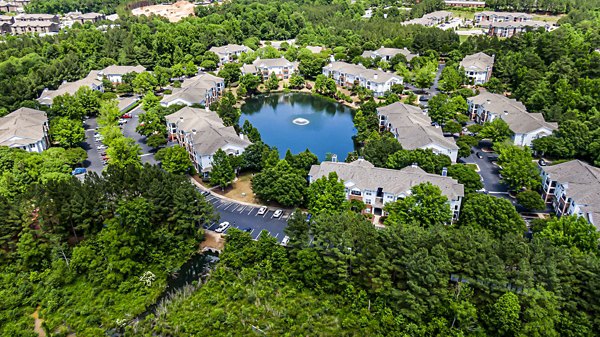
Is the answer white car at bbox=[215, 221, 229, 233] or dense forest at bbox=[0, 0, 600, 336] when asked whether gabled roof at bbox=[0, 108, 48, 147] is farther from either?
white car at bbox=[215, 221, 229, 233]

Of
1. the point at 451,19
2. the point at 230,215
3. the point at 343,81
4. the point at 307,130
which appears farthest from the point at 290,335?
the point at 451,19

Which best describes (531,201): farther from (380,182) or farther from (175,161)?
(175,161)

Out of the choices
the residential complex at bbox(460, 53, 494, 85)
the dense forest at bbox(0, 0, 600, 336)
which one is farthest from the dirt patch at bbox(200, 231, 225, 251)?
the residential complex at bbox(460, 53, 494, 85)

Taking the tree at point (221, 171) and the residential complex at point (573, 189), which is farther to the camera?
the tree at point (221, 171)

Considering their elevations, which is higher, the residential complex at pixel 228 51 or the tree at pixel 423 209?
the residential complex at pixel 228 51

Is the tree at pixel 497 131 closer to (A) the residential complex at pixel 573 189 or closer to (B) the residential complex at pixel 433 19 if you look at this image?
(A) the residential complex at pixel 573 189

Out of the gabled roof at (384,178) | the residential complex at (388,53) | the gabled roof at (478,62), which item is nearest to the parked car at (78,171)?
the gabled roof at (384,178)

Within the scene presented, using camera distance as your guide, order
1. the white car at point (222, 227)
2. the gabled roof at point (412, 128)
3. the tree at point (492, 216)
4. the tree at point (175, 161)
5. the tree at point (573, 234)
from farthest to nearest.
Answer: the gabled roof at point (412, 128)
the tree at point (175, 161)
the white car at point (222, 227)
the tree at point (492, 216)
the tree at point (573, 234)
